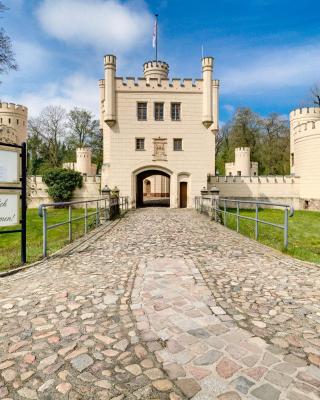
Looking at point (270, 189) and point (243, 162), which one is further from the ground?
point (243, 162)

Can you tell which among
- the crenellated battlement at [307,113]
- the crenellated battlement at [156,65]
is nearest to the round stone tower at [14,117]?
the crenellated battlement at [156,65]

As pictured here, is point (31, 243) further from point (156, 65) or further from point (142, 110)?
point (156, 65)

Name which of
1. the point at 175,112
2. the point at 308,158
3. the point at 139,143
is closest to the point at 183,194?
the point at 139,143

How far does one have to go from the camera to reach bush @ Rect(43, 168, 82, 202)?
2838 cm

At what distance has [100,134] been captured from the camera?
1709 inches

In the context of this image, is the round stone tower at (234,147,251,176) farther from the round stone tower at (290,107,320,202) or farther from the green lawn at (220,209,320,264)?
the green lawn at (220,209,320,264)

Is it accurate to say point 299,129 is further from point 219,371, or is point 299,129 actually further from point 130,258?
point 219,371

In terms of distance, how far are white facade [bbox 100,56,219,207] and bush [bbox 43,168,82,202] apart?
6.61 metres

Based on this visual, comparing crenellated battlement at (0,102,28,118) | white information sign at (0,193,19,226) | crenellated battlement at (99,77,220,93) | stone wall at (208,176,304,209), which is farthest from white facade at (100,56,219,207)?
crenellated battlement at (0,102,28,118)

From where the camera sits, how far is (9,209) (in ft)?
19.2

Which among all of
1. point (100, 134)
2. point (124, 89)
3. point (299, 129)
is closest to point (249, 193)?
point (299, 129)

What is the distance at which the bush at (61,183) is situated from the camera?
2838 cm

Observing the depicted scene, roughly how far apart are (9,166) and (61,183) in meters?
23.5

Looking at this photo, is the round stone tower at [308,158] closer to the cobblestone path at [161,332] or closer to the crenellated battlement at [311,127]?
the crenellated battlement at [311,127]
